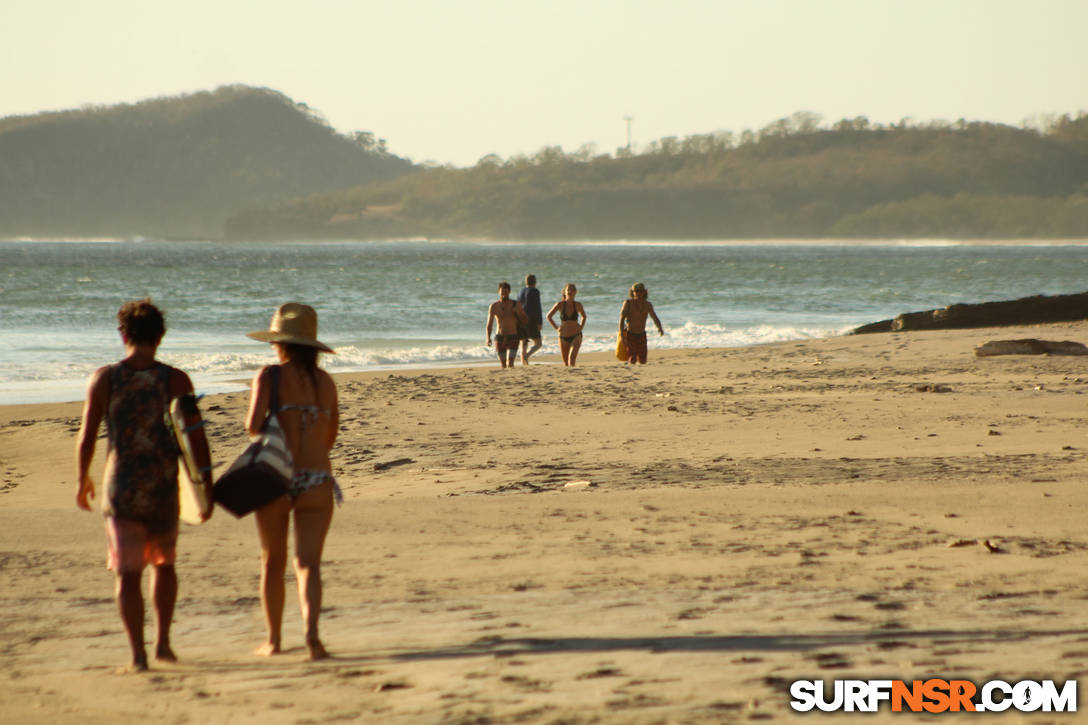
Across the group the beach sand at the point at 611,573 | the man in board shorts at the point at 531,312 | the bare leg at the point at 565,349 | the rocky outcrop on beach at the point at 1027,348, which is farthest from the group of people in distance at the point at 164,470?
the rocky outcrop on beach at the point at 1027,348

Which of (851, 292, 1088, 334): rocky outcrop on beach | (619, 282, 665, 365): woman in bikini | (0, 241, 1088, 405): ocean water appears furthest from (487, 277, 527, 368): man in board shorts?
(851, 292, 1088, 334): rocky outcrop on beach

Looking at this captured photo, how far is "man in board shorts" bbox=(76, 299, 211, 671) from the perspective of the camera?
4312 mm

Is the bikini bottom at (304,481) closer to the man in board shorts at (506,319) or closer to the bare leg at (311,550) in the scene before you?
the bare leg at (311,550)

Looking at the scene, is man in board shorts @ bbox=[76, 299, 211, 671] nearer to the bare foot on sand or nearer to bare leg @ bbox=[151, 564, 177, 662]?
bare leg @ bbox=[151, 564, 177, 662]

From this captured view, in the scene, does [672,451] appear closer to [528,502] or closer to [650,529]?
[528,502]

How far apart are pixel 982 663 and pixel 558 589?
194 cm

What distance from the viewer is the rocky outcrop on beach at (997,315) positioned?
76.3ft

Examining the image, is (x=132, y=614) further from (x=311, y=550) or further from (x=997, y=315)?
(x=997, y=315)

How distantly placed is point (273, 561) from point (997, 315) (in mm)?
21551

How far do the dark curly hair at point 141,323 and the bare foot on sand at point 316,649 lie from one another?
1.22 metres

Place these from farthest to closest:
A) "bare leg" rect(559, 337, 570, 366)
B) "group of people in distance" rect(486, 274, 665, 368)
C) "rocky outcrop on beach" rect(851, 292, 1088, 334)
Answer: "rocky outcrop on beach" rect(851, 292, 1088, 334) → "bare leg" rect(559, 337, 570, 366) → "group of people in distance" rect(486, 274, 665, 368)

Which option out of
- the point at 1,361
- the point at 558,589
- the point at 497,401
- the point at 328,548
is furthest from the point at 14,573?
the point at 1,361

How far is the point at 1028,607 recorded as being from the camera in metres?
4.72

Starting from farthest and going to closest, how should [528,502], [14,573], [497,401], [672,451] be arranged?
[497,401] → [672,451] → [528,502] → [14,573]
